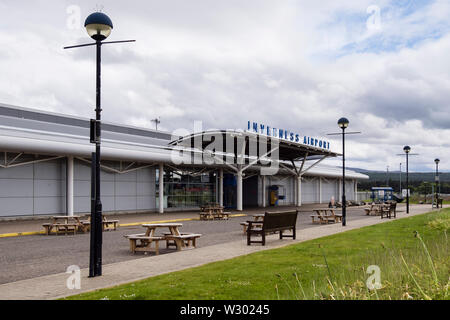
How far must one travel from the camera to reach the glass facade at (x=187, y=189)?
3694 centimetres

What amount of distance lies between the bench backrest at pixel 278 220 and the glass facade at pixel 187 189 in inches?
789

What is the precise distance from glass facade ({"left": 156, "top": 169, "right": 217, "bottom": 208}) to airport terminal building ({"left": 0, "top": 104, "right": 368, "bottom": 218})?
79mm

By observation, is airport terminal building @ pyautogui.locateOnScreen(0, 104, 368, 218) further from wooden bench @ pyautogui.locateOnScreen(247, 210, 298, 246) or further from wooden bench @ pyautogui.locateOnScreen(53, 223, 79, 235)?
wooden bench @ pyautogui.locateOnScreen(247, 210, 298, 246)

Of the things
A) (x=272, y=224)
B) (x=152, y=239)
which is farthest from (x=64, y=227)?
(x=272, y=224)

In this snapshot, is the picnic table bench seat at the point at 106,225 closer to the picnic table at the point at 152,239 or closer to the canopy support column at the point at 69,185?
the picnic table at the point at 152,239

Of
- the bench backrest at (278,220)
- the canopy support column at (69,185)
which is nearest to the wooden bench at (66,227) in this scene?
the canopy support column at (69,185)

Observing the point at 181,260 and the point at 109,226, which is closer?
the point at 181,260

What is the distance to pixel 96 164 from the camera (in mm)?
9680

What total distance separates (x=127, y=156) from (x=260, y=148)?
16.4 metres

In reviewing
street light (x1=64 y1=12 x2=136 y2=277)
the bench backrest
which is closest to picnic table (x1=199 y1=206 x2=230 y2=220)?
the bench backrest

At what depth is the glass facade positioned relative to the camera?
121ft

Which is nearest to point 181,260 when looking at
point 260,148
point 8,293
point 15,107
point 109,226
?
point 8,293
